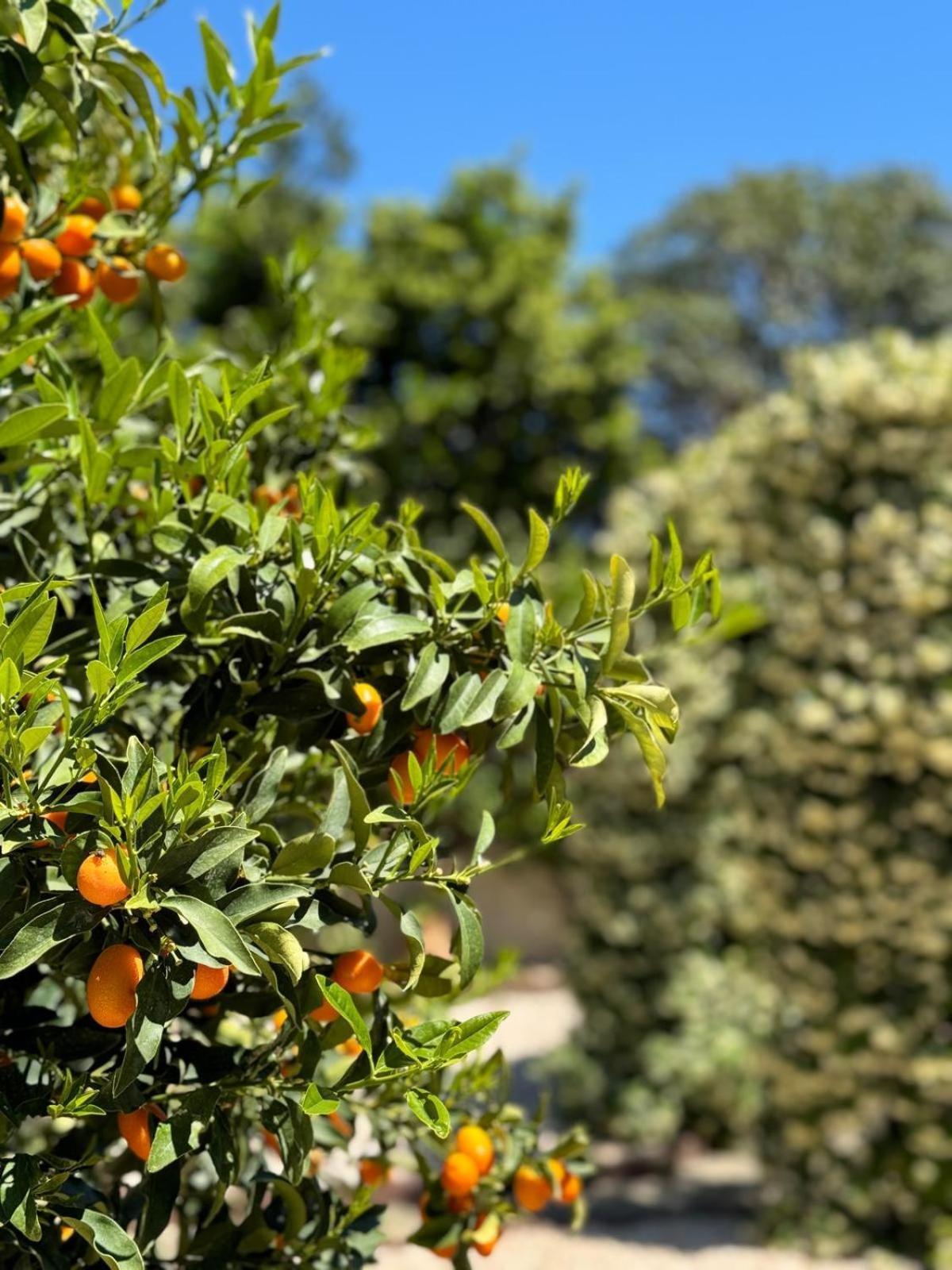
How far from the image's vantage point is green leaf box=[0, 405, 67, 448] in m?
1.18

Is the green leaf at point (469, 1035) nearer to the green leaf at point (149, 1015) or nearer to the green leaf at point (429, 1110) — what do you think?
the green leaf at point (429, 1110)

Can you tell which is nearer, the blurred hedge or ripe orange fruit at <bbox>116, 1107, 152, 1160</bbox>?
ripe orange fruit at <bbox>116, 1107, 152, 1160</bbox>

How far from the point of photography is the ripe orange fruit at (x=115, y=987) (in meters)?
0.95

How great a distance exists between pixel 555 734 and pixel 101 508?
65 cm

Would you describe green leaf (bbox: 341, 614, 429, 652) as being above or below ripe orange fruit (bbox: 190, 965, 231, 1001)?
above

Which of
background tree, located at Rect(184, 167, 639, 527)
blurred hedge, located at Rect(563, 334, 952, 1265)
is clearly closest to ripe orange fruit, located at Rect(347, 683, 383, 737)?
blurred hedge, located at Rect(563, 334, 952, 1265)

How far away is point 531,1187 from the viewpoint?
151 centimetres

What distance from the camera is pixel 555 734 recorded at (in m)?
1.18

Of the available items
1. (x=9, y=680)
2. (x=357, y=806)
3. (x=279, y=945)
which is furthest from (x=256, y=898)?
(x=9, y=680)

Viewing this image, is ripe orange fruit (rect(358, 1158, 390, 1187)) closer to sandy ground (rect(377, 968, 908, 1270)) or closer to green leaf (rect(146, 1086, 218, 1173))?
green leaf (rect(146, 1086, 218, 1173))

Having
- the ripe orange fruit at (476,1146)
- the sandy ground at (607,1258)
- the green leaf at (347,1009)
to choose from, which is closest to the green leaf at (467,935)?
the green leaf at (347,1009)

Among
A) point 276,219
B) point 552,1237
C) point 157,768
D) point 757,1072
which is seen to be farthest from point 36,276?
point 276,219

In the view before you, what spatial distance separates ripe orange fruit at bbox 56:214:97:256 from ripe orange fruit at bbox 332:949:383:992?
84 cm

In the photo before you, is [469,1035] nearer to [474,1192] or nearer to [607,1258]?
[474,1192]
